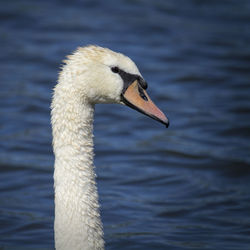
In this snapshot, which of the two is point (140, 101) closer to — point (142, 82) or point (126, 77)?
point (142, 82)

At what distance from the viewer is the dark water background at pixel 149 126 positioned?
25.1ft

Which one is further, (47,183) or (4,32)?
(4,32)

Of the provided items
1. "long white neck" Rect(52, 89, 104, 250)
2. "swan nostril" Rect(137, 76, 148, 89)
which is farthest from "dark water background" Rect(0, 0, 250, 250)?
"swan nostril" Rect(137, 76, 148, 89)

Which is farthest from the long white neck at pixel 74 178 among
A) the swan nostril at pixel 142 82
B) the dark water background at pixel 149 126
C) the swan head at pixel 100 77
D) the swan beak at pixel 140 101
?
the dark water background at pixel 149 126

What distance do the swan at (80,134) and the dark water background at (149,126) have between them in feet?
6.62

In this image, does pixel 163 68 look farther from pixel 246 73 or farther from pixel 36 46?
pixel 36 46

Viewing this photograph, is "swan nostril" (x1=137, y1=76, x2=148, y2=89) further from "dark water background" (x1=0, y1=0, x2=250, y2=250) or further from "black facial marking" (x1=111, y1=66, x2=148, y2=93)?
"dark water background" (x1=0, y1=0, x2=250, y2=250)

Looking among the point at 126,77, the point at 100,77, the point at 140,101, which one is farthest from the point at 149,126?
the point at 100,77

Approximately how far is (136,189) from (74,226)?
3.72 meters

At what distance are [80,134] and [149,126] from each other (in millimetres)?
5885

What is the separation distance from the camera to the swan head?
510 centimetres

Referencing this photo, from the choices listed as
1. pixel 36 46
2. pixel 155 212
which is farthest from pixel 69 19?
pixel 155 212

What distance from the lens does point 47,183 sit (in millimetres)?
8727

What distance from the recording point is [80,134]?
205 inches
